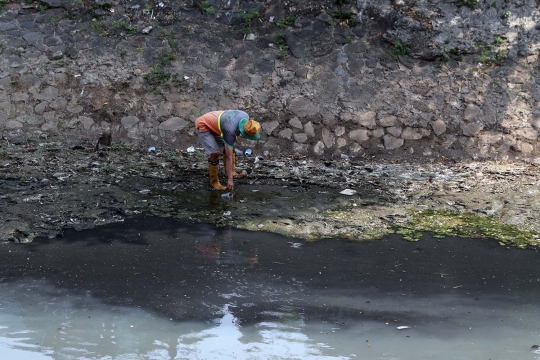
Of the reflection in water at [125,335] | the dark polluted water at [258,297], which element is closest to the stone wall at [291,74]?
the dark polluted water at [258,297]

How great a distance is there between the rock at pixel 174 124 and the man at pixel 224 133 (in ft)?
6.32

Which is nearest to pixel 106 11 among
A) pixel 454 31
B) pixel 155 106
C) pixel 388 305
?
pixel 155 106

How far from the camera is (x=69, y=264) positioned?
5.20m

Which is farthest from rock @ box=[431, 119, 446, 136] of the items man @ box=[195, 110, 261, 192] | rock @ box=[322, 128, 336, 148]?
man @ box=[195, 110, 261, 192]

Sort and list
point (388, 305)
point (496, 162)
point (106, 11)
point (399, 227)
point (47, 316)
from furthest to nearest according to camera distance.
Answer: point (106, 11)
point (496, 162)
point (399, 227)
point (388, 305)
point (47, 316)

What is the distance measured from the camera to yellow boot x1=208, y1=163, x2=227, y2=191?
23.3ft

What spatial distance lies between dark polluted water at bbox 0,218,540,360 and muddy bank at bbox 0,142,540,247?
317mm

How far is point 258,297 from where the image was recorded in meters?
4.77

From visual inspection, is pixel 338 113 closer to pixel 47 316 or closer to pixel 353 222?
pixel 353 222

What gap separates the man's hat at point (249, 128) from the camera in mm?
6479

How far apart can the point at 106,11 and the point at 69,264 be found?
596 cm

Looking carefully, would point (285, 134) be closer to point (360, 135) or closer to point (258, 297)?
point (360, 135)

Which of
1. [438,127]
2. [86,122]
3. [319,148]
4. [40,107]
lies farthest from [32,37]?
[438,127]

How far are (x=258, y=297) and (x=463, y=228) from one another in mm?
2550
